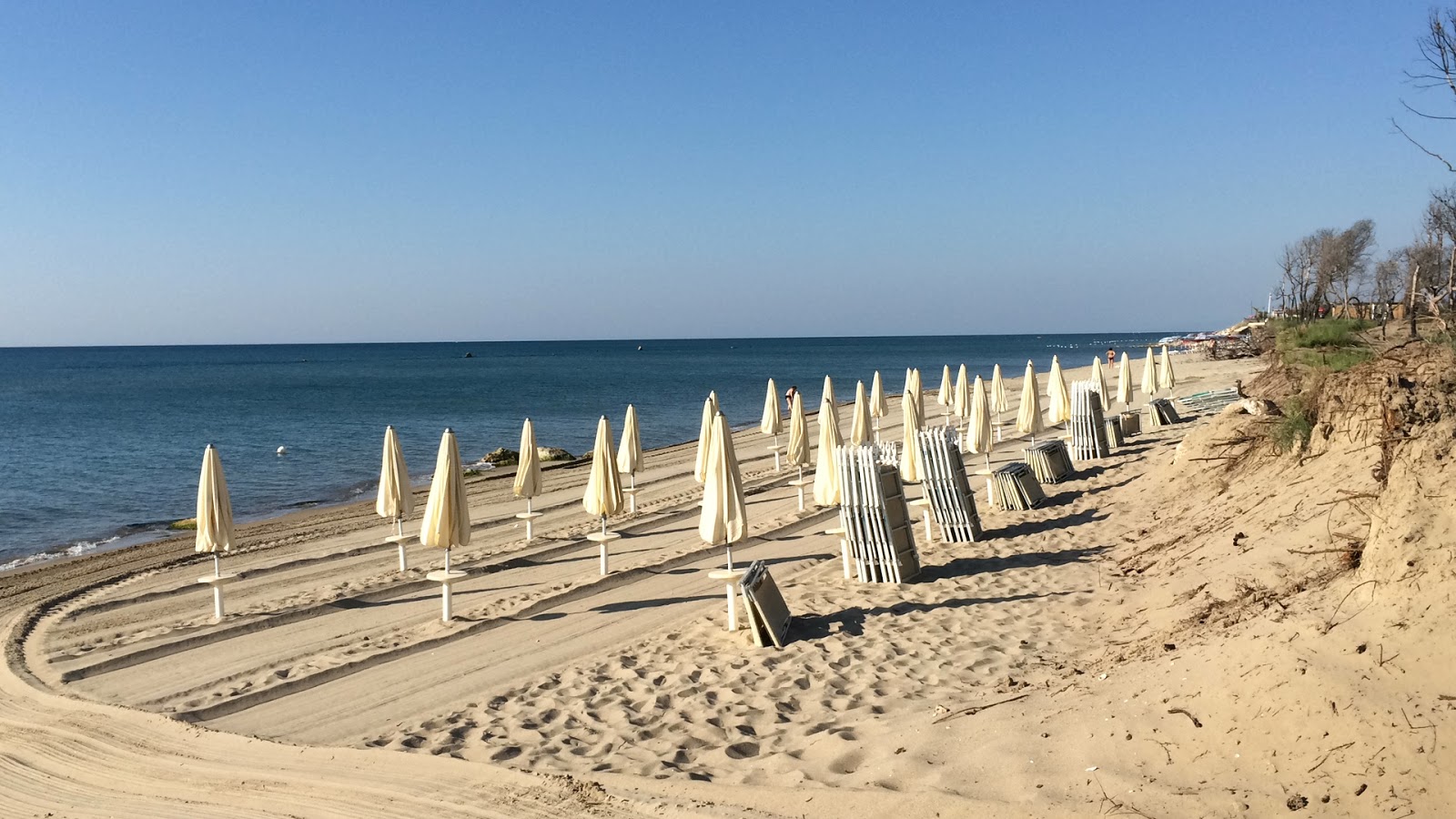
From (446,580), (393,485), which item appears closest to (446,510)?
(446,580)

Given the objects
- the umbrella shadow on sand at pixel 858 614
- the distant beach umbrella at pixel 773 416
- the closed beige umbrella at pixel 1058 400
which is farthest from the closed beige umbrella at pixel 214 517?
the closed beige umbrella at pixel 1058 400

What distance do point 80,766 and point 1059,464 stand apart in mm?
13647

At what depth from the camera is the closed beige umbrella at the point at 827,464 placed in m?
10.9

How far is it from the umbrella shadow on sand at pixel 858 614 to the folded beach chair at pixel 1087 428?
809 cm

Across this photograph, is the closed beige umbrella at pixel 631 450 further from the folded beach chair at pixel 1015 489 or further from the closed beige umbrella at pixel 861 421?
the folded beach chair at pixel 1015 489

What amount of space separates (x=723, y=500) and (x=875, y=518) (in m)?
1.90

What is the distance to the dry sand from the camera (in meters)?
4.67

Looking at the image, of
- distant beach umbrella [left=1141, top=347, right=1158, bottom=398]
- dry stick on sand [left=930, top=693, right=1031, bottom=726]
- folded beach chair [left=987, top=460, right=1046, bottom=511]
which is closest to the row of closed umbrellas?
folded beach chair [left=987, top=460, right=1046, bottom=511]

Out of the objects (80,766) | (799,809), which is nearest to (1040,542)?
(799,809)

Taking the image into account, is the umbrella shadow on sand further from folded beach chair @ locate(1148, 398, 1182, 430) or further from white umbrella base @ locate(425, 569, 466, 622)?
folded beach chair @ locate(1148, 398, 1182, 430)

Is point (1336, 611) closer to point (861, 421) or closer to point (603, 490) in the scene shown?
point (603, 490)

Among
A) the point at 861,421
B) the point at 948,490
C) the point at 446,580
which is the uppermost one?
the point at 861,421

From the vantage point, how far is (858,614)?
9.11 metres

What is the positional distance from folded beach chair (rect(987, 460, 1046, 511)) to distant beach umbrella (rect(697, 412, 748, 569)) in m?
5.71
